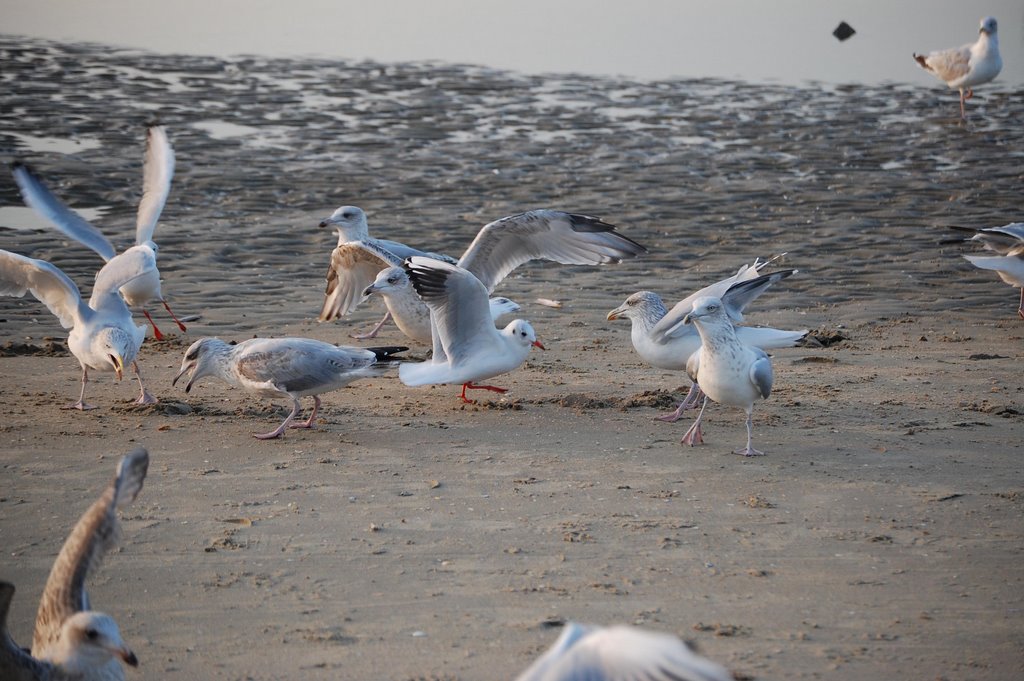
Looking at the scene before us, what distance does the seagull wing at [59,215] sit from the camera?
1058cm

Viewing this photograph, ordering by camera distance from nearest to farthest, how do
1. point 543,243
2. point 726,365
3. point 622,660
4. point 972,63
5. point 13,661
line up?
point 622,660 → point 13,661 → point 726,365 → point 543,243 → point 972,63

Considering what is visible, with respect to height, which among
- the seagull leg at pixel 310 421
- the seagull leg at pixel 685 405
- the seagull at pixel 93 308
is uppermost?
the seagull at pixel 93 308

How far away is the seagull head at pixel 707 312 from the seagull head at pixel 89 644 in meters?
4.13

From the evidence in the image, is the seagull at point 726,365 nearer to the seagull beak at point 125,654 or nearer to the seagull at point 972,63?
the seagull beak at point 125,654

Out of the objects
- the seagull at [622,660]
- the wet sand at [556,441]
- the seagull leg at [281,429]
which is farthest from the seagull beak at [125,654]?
the seagull leg at [281,429]

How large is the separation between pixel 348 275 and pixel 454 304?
7.99 feet

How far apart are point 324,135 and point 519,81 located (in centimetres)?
477

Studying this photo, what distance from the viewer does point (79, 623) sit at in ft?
14.4

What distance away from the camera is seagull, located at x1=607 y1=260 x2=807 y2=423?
8.27 meters

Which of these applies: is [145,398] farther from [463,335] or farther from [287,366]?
[463,335]

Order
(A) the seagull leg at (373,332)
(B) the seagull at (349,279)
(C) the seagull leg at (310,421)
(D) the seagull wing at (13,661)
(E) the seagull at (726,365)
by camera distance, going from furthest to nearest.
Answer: (A) the seagull leg at (373,332) → (B) the seagull at (349,279) → (C) the seagull leg at (310,421) → (E) the seagull at (726,365) → (D) the seagull wing at (13,661)

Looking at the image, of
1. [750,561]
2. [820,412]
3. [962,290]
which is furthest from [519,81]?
[750,561]

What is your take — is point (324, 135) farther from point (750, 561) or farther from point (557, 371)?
point (750, 561)

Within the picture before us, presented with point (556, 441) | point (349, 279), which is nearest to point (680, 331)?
point (556, 441)
